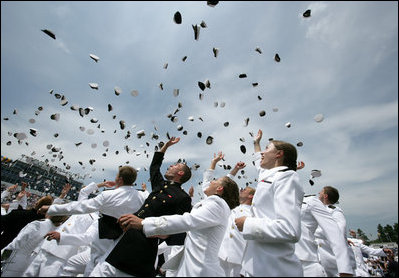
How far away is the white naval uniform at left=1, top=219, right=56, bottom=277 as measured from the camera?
5.76m

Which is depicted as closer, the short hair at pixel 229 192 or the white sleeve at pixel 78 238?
the short hair at pixel 229 192

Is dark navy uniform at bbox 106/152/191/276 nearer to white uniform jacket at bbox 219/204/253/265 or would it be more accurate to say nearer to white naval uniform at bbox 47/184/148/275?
white naval uniform at bbox 47/184/148/275

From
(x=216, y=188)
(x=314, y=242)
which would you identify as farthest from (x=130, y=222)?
(x=314, y=242)

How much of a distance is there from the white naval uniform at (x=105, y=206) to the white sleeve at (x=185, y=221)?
195 cm

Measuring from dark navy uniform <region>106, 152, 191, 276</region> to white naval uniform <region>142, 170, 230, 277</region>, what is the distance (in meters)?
0.57

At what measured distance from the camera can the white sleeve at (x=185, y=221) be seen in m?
2.68

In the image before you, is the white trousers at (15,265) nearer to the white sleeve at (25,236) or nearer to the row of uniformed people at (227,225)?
the white sleeve at (25,236)

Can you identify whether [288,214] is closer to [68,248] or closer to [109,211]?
[109,211]

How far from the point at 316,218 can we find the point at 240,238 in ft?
5.41

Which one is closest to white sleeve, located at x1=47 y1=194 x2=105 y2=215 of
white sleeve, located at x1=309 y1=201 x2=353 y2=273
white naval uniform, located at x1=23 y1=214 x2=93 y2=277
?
white naval uniform, located at x1=23 y1=214 x2=93 y2=277

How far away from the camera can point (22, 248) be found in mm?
5938

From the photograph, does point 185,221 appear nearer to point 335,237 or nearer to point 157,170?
point 157,170

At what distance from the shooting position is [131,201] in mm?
4547

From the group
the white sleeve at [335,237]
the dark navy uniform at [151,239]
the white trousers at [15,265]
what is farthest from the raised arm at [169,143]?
the white trousers at [15,265]
